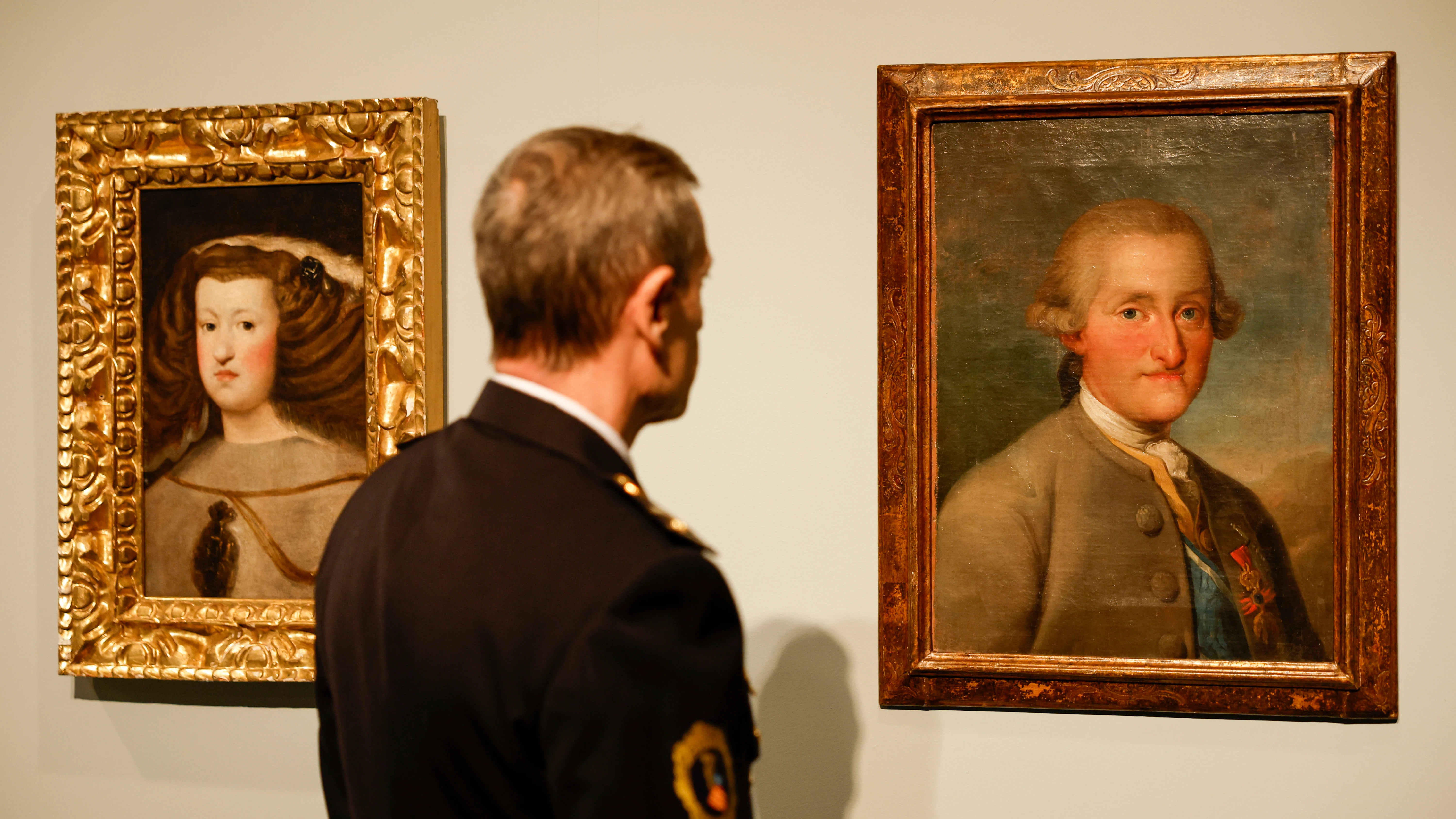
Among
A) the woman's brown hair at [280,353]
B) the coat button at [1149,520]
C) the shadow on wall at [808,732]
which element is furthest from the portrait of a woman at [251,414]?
the coat button at [1149,520]

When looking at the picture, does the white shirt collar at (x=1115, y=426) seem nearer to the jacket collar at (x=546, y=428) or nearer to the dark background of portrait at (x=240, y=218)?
the jacket collar at (x=546, y=428)

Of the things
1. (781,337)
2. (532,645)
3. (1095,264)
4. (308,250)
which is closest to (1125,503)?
(1095,264)

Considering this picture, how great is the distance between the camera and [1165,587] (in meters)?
1.58

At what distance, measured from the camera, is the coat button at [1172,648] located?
158 centimetres

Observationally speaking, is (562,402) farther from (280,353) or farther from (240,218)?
(240,218)

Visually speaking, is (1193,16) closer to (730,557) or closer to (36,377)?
(730,557)

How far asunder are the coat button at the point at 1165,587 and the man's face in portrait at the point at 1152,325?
0.80ft

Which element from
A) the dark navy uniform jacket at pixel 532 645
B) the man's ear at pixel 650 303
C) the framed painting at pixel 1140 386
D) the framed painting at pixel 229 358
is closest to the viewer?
the dark navy uniform jacket at pixel 532 645

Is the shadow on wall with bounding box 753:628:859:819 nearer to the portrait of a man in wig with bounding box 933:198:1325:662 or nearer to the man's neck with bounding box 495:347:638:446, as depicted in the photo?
the portrait of a man in wig with bounding box 933:198:1325:662

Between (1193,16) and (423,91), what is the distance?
1318mm

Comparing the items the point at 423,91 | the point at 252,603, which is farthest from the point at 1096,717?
the point at 423,91

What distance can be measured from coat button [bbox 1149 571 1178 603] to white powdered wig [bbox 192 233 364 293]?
1.42 m

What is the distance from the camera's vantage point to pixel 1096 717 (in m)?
1.63

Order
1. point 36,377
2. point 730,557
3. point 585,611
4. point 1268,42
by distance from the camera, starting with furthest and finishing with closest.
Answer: point 36,377 → point 730,557 → point 1268,42 → point 585,611
